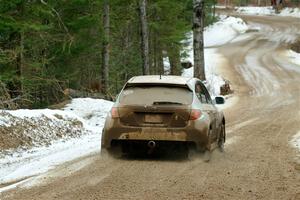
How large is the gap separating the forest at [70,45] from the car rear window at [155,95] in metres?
4.52

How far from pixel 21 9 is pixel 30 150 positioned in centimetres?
601

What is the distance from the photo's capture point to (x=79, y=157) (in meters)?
11.3

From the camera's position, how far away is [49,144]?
13109mm

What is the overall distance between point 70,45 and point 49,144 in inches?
243

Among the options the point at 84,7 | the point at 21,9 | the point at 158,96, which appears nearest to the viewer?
the point at 158,96

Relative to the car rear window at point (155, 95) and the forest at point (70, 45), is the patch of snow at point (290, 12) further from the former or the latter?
the car rear window at point (155, 95)

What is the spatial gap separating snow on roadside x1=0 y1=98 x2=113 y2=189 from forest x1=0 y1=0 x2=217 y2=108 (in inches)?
47.5

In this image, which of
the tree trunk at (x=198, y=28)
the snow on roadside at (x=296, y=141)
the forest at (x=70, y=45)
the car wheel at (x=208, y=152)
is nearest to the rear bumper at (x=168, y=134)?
the car wheel at (x=208, y=152)

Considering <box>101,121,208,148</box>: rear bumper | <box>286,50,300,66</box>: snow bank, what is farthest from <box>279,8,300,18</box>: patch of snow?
<box>101,121,208,148</box>: rear bumper

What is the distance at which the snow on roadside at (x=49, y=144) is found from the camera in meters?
10.1

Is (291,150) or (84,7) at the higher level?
(84,7)

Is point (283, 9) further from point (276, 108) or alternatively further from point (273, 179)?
point (273, 179)

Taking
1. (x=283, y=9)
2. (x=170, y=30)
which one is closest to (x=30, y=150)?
(x=170, y=30)

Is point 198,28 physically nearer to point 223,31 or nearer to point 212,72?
point 212,72
